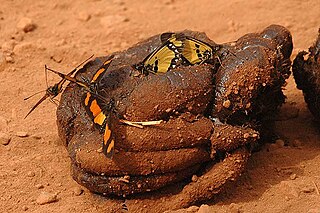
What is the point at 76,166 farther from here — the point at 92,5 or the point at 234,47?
the point at 92,5

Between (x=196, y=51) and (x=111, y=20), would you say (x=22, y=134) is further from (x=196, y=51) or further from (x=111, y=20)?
(x=111, y=20)

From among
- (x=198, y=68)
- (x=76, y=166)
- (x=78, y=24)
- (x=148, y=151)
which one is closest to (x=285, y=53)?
(x=198, y=68)

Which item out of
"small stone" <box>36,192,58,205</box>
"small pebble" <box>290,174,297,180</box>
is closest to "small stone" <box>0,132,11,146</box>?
"small stone" <box>36,192,58,205</box>

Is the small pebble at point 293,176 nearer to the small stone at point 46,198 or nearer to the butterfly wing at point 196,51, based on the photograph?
the butterfly wing at point 196,51

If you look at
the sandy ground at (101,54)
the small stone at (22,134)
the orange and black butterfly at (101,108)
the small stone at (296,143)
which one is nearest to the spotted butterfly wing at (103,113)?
the orange and black butterfly at (101,108)

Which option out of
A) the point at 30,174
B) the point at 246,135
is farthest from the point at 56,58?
the point at 246,135
